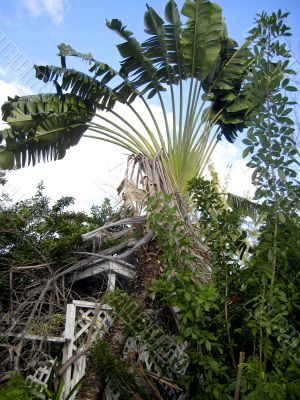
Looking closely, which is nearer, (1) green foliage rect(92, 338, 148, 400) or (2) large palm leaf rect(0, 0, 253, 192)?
(1) green foliage rect(92, 338, 148, 400)

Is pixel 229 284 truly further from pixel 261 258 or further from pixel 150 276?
pixel 150 276

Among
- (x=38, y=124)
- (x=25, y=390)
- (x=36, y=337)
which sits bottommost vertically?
(x=25, y=390)

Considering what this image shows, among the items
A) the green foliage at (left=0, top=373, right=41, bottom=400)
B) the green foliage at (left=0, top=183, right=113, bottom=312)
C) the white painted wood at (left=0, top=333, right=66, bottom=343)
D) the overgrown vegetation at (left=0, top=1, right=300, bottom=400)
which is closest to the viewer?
the overgrown vegetation at (left=0, top=1, right=300, bottom=400)

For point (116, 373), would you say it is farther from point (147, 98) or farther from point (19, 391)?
point (147, 98)

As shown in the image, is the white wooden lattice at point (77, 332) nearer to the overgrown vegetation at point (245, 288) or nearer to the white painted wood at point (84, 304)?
the white painted wood at point (84, 304)

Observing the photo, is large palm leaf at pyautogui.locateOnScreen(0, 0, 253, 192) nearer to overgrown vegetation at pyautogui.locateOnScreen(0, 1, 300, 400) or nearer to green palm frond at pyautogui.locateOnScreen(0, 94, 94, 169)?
green palm frond at pyautogui.locateOnScreen(0, 94, 94, 169)

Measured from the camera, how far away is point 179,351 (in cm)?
363

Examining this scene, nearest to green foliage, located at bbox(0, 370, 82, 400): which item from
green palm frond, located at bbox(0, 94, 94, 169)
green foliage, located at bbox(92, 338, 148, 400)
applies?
green foliage, located at bbox(92, 338, 148, 400)

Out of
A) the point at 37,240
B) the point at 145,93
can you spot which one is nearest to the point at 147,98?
the point at 145,93

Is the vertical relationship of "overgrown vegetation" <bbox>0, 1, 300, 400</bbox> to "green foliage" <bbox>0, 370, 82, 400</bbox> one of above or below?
above

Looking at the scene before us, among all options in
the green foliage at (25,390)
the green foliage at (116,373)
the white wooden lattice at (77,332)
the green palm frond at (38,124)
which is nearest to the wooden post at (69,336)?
the white wooden lattice at (77,332)

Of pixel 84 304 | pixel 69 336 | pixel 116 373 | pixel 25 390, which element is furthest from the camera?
pixel 84 304

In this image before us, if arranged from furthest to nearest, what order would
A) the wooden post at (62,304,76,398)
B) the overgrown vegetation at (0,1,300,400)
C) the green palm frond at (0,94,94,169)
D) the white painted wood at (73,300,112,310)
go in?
the green palm frond at (0,94,94,169) < the white painted wood at (73,300,112,310) < the wooden post at (62,304,76,398) < the overgrown vegetation at (0,1,300,400)

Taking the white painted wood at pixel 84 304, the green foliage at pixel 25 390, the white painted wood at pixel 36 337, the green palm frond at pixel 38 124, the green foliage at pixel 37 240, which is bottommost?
the green foliage at pixel 25 390
